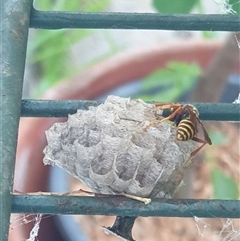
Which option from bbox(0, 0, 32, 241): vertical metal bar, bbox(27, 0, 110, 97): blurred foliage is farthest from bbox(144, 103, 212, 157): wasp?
bbox(27, 0, 110, 97): blurred foliage

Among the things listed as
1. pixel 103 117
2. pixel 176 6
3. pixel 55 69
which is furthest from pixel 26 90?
pixel 103 117

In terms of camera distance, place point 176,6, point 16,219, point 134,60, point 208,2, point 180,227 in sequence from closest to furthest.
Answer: point 176,6
point 16,219
point 180,227
point 134,60
point 208,2

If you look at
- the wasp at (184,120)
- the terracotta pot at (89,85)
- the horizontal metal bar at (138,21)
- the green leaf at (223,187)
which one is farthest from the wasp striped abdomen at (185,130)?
the terracotta pot at (89,85)

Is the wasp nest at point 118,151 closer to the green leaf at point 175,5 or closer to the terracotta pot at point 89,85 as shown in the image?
the green leaf at point 175,5

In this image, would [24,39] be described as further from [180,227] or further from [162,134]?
[180,227]

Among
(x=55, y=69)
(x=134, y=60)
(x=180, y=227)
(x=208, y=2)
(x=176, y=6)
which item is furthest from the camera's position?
(x=208, y=2)
